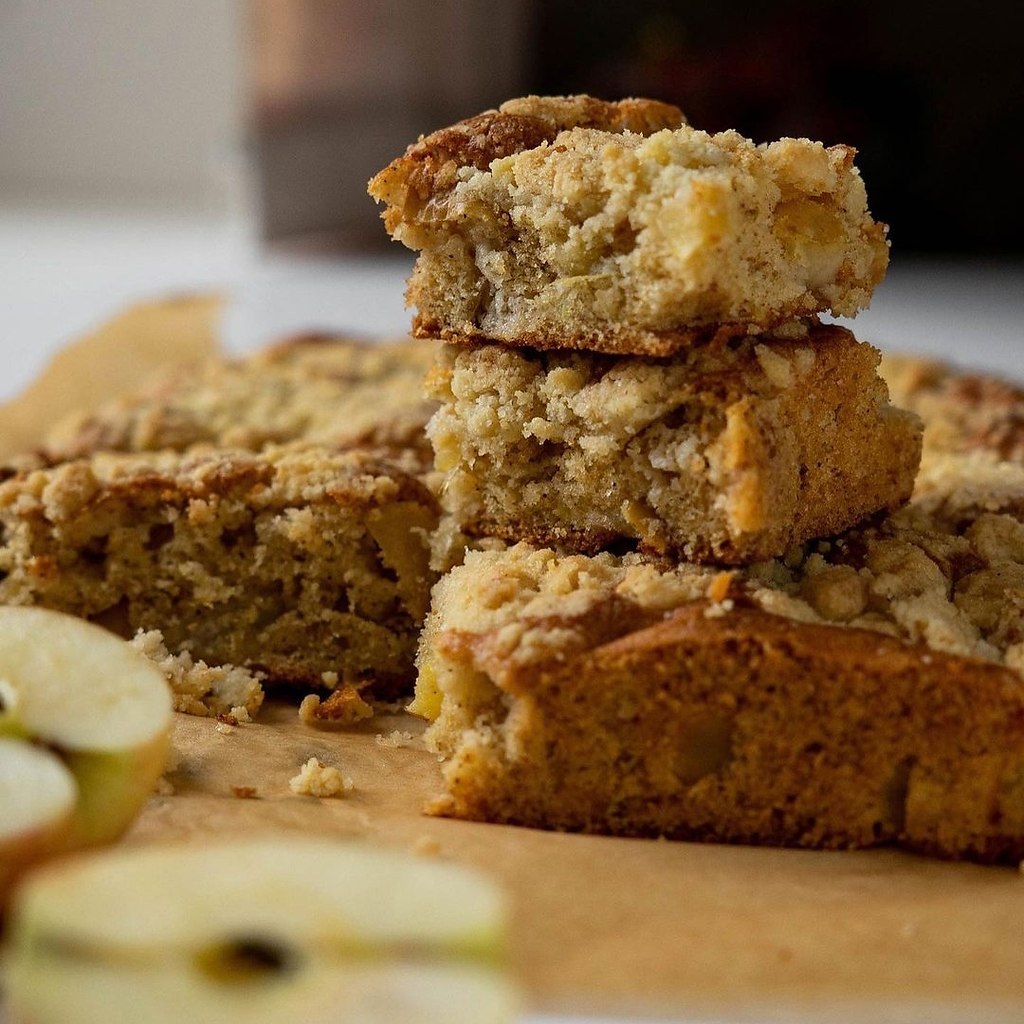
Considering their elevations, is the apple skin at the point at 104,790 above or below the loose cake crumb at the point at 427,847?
above

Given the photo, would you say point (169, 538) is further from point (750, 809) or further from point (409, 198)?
point (750, 809)

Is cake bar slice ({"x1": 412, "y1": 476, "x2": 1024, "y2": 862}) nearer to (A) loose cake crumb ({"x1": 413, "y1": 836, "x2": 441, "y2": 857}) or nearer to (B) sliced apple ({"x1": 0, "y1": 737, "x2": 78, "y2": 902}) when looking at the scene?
(A) loose cake crumb ({"x1": 413, "y1": 836, "x2": 441, "y2": 857})

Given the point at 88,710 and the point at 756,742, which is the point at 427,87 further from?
the point at 88,710

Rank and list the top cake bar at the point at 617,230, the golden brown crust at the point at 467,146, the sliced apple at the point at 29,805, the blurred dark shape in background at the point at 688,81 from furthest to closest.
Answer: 1. the blurred dark shape in background at the point at 688,81
2. the golden brown crust at the point at 467,146
3. the top cake bar at the point at 617,230
4. the sliced apple at the point at 29,805

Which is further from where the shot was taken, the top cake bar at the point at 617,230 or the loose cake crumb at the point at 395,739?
the loose cake crumb at the point at 395,739

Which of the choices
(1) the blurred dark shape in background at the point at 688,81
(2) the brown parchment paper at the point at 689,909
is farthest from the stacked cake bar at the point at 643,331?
(1) the blurred dark shape in background at the point at 688,81

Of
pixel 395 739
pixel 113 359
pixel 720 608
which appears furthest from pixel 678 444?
pixel 113 359

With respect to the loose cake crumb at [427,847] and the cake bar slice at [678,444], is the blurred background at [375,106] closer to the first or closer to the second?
the cake bar slice at [678,444]

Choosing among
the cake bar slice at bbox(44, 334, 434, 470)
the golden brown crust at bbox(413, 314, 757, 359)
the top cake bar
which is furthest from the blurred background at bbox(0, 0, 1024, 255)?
the golden brown crust at bbox(413, 314, 757, 359)
